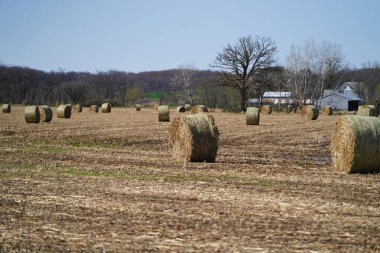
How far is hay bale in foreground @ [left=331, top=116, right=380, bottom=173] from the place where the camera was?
41.4 ft

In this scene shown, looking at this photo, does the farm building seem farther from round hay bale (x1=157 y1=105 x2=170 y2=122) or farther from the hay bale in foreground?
the hay bale in foreground

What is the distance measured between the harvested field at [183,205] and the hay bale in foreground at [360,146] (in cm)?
40

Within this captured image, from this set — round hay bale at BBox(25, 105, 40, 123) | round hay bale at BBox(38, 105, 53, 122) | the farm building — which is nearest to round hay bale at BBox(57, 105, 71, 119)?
round hay bale at BBox(38, 105, 53, 122)

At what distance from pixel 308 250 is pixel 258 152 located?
474 inches

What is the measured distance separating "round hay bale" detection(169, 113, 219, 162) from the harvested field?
1.66ft

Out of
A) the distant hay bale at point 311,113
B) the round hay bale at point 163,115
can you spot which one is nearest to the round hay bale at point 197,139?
the round hay bale at point 163,115

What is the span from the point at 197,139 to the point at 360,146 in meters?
4.67

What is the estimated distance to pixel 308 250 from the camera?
6199 mm

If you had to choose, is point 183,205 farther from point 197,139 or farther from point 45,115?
point 45,115

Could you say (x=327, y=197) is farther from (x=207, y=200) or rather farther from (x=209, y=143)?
(x=209, y=143)

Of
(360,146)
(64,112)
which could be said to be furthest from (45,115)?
(360,146)

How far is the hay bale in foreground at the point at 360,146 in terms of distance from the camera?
12.6 m

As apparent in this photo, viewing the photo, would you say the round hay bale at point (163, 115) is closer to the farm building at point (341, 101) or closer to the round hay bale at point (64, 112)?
the round hay bale at point (64, 112)

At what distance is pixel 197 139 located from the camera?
14773mm
